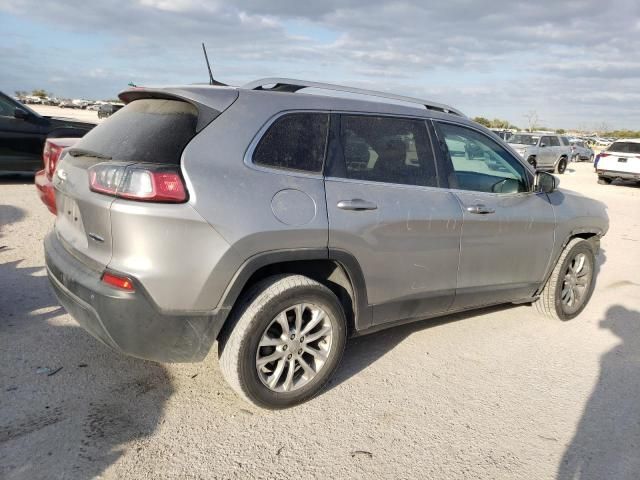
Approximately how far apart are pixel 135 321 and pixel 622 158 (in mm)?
20234

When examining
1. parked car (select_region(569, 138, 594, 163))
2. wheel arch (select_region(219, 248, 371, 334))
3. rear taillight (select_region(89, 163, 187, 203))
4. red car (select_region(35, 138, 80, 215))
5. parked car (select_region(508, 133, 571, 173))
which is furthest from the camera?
parked car (select_region(569, 138, 594, 163))

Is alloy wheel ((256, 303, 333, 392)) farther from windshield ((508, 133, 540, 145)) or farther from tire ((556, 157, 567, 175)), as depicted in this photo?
tire ((556, 157, 567, 175))

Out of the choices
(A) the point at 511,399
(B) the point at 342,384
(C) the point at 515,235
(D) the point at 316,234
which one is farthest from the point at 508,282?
(D) the point at 316,234

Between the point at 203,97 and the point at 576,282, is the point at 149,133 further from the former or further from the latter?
the point at 576,282

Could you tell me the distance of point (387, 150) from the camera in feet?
11.6

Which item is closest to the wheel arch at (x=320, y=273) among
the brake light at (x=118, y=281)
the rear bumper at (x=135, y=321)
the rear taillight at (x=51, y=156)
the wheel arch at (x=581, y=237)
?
the rear bumper at (x=135, y=321)

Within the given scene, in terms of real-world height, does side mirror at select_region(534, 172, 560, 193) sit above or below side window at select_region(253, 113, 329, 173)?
below

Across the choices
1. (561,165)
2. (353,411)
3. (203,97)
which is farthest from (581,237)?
(561,165)

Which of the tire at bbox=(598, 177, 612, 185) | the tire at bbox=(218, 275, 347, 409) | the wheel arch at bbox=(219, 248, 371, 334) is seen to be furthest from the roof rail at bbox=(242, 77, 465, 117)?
the tire at bbox=(598, 177, 612, 185)

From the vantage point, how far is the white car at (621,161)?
61.2ft

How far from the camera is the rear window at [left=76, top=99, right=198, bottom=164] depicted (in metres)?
2.79

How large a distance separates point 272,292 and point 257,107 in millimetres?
1046

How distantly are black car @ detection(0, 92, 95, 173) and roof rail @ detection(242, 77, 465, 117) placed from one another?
6651mm

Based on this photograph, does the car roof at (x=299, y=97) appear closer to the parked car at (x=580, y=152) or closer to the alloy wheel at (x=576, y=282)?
the alloy wheel at (x=576, y=282)
